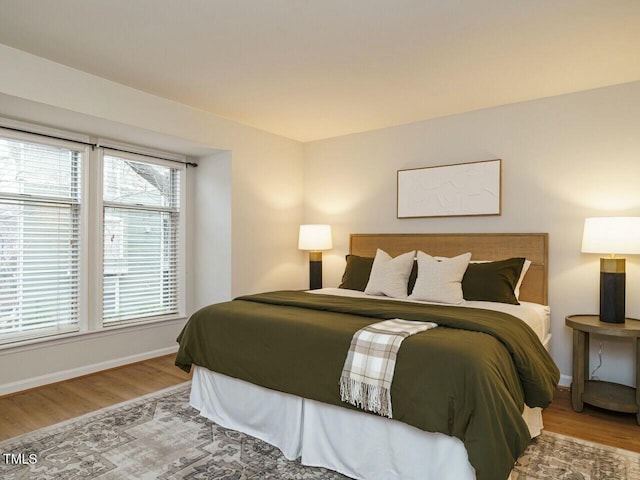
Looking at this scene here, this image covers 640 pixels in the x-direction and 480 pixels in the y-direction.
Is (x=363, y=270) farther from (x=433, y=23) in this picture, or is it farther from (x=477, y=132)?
(x=433, y=23)

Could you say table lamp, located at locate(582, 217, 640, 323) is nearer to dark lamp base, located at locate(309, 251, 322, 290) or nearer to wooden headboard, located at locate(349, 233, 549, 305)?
wooden headboard, located at locate(349, 233, 549, 305)

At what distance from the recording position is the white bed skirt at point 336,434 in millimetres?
A: 1843

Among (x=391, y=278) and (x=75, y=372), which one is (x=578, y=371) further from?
(x=75, y=372)

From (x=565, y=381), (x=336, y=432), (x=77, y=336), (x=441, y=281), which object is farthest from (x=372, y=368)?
(x=77, y=336)

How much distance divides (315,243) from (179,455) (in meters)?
2.69

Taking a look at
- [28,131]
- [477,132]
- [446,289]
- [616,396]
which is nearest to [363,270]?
[446,289]

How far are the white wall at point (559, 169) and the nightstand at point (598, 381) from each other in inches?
10.5

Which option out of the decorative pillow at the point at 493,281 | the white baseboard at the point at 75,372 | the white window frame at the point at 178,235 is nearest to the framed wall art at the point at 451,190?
the decorative pillow at the point at 493,281

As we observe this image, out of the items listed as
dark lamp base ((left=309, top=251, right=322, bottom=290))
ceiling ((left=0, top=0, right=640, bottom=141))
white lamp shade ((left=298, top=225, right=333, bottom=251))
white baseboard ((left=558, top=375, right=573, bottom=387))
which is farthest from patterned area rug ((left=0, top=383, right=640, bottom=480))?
ceiling ((left=0, top=0, right=640, bottom=141))

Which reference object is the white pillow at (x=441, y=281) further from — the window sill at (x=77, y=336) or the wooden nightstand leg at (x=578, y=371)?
the window sill at (x=77, y=336)

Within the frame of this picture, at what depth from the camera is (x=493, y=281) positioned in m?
→ 3.22

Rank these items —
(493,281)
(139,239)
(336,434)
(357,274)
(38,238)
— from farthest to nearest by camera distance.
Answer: (139,239)
(357,274)
(38,238)
(493,281)
(336,434)

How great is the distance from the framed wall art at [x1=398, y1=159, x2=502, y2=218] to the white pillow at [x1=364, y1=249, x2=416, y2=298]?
74cm

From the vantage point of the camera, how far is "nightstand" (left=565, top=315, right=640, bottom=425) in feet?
8.99
